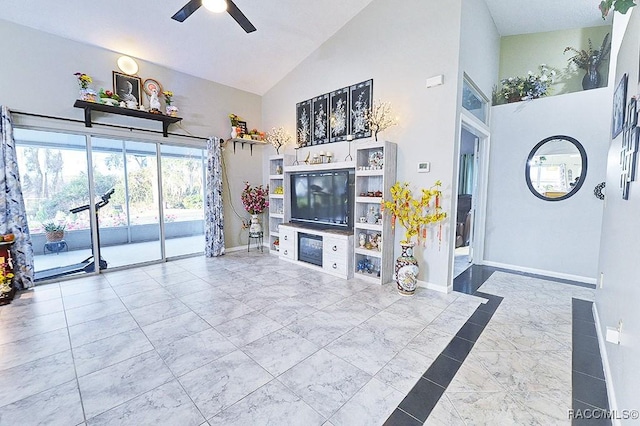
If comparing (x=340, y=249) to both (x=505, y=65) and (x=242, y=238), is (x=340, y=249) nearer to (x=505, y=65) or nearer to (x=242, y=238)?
(x=242, y=238)

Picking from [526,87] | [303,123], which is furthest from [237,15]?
[526,87]

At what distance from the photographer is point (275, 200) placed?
18.7ft

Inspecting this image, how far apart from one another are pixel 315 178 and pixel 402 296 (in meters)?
2.35

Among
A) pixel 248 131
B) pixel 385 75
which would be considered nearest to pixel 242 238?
pixel 248 131

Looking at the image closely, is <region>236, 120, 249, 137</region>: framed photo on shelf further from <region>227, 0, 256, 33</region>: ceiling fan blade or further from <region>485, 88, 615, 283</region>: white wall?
<region>485, 88, 615, 283</region>: white wall

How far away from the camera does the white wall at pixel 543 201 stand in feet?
12.6

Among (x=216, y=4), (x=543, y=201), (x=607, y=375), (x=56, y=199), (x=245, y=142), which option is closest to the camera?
(x=607, y=375)

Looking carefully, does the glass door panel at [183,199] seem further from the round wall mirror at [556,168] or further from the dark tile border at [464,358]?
the round wall mirror at [556,168]

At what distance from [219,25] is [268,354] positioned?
438cm

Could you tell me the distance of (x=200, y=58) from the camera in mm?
4566

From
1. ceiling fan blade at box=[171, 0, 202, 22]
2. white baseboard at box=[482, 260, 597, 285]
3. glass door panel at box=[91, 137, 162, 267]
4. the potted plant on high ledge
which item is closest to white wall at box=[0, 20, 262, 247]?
glass door panel at box=[91, 137, 162, 267]

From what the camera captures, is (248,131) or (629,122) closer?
(629,122)

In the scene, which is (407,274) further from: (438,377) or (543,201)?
(543,201)

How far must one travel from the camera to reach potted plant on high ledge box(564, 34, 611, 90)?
398 cm
